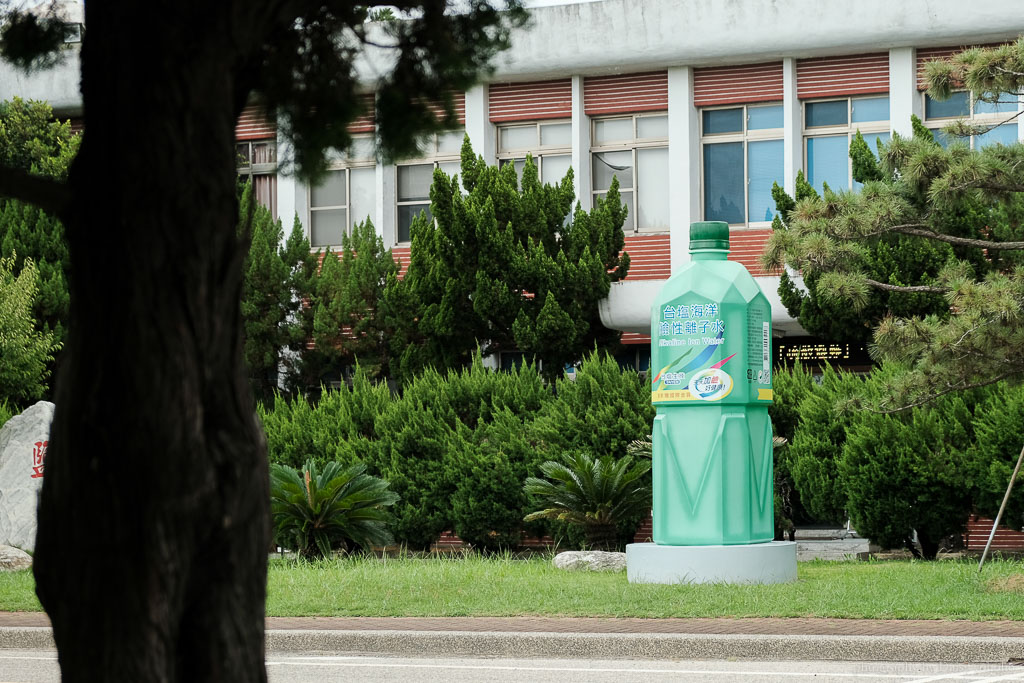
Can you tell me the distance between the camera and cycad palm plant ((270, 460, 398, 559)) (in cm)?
1798

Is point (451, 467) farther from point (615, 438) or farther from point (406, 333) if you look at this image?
point (406, 333)

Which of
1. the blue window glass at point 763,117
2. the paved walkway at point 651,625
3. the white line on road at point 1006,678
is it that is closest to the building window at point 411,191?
the blue window glass at point 763,117

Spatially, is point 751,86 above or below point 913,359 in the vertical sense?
above

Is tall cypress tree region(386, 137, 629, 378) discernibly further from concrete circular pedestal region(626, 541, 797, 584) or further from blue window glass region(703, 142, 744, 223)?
concrete circular pedestal region(626, 541, 797, 584)

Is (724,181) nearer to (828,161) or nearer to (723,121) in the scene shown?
A: (723,121)

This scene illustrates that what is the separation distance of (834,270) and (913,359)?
1.20 meters

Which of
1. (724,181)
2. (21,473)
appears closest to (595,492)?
(21,473)

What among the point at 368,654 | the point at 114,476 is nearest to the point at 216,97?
the point at 114,476

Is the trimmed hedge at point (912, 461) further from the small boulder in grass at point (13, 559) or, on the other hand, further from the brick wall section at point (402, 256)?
the brick wall section at point (402, 256)

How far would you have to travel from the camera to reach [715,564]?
14711 millimetres

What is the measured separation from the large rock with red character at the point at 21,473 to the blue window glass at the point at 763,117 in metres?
13.6

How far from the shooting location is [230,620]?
159 inches

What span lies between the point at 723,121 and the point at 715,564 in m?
14.4

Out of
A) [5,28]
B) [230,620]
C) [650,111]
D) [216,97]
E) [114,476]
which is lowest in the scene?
[230,620]
